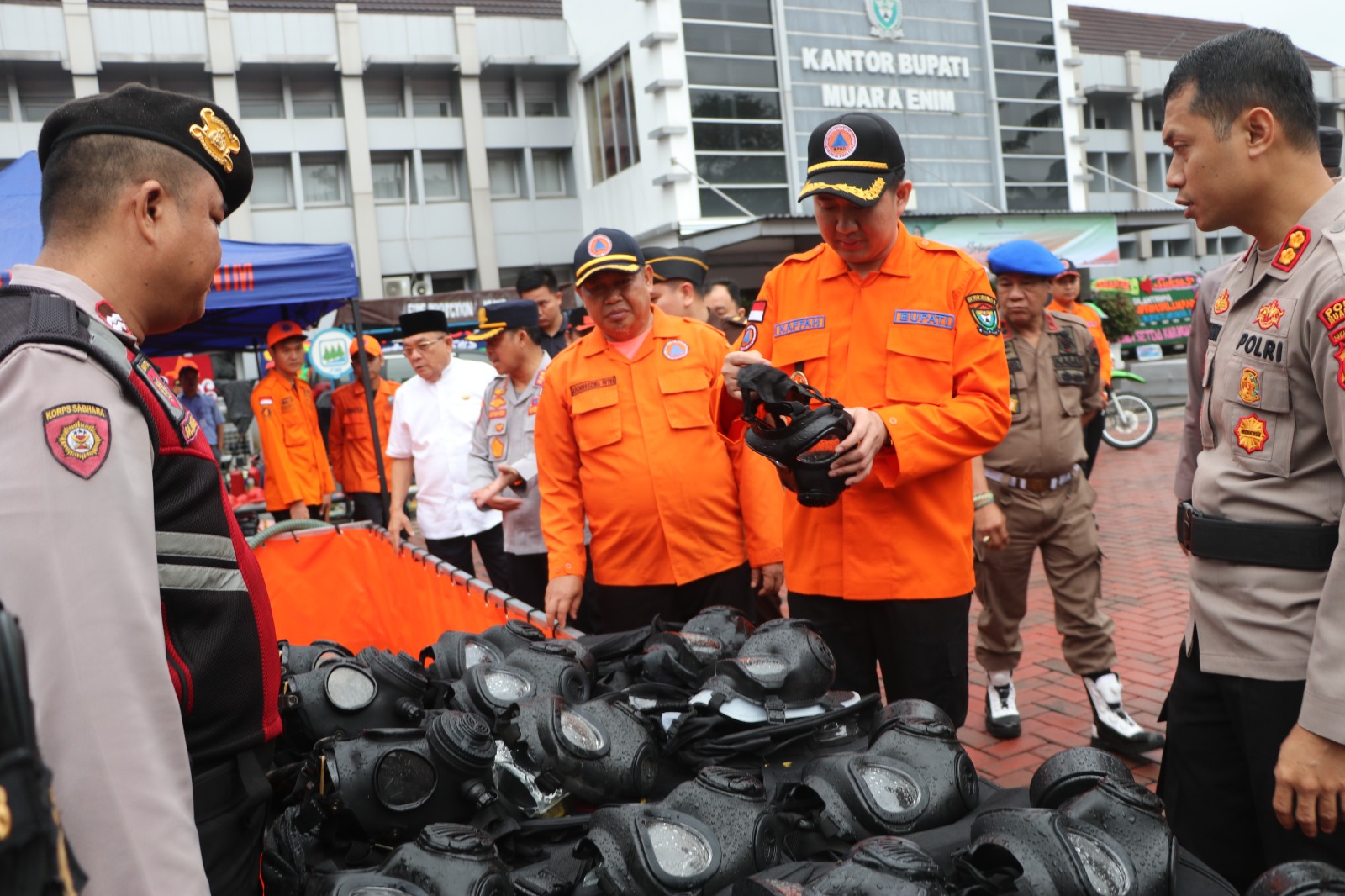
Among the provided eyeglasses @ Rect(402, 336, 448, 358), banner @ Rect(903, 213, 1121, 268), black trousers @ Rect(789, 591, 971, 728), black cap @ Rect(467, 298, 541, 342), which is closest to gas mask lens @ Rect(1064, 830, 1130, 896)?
black trousers @ Rect(789, 591, 971, 728)

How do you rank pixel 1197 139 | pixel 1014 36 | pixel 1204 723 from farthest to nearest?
pixel 1014 36 → pixel 1204 723 → pixel 1197 139

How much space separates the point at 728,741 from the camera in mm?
1908

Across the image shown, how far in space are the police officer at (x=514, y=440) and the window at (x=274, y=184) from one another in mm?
25377

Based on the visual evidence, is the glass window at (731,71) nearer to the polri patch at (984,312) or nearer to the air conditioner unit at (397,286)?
the air conditioner unit at (397,286)

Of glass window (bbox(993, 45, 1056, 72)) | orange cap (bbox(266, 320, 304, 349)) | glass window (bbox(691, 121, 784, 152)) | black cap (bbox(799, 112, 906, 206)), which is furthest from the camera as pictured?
glass window (bbox(993, 45, 1056, 72))

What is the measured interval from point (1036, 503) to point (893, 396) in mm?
1916

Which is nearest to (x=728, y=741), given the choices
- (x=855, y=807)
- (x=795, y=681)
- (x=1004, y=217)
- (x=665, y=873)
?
(x=795, y=681)

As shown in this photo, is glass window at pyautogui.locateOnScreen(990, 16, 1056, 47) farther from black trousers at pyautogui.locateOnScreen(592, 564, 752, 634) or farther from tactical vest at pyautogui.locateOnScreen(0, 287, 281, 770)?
tactical vest at pyautogui.locateOnScreen(0, 287, 281, 770)

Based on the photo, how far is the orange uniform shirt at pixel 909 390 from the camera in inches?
99.0

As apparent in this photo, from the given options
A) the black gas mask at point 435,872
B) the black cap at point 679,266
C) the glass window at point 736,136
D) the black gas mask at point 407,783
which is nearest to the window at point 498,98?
the glass window at point 736,136

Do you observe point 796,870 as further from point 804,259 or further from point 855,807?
point 804,259

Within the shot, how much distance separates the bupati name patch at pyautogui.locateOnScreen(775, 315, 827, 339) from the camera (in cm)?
265

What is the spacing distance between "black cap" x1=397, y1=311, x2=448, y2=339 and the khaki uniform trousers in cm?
338

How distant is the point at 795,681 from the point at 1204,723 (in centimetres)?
82
